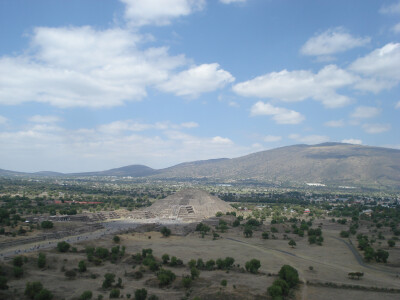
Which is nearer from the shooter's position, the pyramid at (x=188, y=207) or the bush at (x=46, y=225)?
the bush at (x=46, y=225)

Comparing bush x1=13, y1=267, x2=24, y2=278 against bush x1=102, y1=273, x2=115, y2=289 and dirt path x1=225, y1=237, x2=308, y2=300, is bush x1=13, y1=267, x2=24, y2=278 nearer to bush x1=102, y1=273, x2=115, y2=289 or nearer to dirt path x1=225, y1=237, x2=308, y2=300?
bush x1=102, y1=273, x2=115, y2=289

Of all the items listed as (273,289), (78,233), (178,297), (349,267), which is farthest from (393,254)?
(78,233)

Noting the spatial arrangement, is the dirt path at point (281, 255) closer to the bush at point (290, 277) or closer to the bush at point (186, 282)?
the bush at point (290, 277)

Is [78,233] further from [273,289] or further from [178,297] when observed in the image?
[273,289]

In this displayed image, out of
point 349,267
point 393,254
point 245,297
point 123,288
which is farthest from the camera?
point 393,254

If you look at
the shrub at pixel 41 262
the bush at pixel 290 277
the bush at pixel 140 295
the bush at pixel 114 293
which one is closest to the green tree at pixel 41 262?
the shrub at pixel 41 262

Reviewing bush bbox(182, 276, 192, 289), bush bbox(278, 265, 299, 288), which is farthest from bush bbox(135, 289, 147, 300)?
bush bbox(278, 265, 299, 288)

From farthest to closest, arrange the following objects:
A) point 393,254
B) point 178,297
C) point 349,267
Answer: point 393,254, point 349,267, point 178,297
